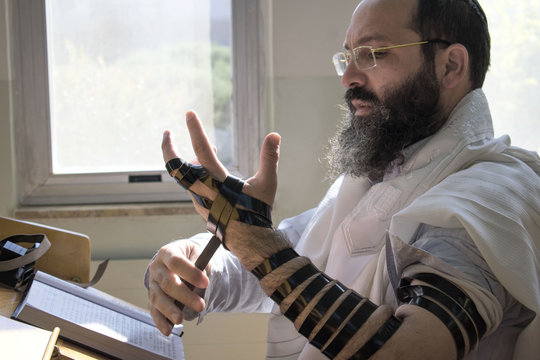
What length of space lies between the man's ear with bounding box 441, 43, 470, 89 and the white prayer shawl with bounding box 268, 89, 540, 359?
3.0 inches

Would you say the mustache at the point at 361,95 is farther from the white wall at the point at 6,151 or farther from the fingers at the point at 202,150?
the white wall at the point at 6,151

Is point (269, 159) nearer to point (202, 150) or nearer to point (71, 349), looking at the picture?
point (202, 150)

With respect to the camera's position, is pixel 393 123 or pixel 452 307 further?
pixel 393 123

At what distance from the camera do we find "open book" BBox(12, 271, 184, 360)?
108 centimetres

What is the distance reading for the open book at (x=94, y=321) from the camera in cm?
108

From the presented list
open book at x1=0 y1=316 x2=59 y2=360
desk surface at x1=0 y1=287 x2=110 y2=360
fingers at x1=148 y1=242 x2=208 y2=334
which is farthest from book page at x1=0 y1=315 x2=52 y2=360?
fingers at x1=148 y1=242 x2=208 y2=334

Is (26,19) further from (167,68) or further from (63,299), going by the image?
(63,299)

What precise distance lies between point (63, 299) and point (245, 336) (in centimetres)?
134

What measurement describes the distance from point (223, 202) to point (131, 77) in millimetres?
1736

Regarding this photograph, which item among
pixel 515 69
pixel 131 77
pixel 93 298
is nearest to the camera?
pixel 93 298

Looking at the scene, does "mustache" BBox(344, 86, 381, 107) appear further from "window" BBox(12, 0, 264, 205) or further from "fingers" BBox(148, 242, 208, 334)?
"window" BBox(12, 0, 264, 205)

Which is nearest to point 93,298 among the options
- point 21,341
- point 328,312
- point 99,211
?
point 21,341

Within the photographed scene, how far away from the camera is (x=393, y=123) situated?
1436mm

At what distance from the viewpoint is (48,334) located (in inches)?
35.7
